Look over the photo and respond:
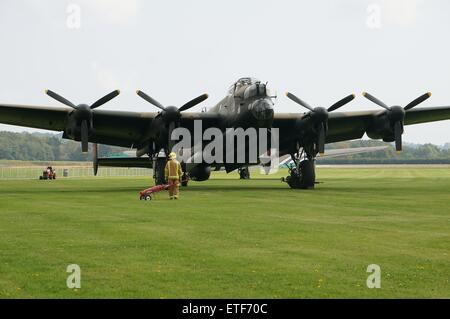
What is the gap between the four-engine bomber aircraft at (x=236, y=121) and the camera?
106 ft

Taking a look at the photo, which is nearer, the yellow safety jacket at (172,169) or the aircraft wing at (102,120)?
the yellow safety jacket at (172,169)

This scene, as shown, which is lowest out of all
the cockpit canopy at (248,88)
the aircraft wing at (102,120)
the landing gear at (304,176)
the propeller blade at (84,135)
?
the landing gear at (304,176)

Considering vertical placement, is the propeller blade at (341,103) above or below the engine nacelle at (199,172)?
above

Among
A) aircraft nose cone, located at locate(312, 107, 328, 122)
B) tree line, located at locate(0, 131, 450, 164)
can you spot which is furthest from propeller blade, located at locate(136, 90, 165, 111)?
tree line, located at locate(0, 131, 450, 164)

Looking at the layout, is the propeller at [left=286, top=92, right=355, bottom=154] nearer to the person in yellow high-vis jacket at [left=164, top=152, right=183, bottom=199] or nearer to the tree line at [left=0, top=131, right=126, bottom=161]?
the person in yellow high-vis jacket at [left=164, top=152, right=183, bottom=199]

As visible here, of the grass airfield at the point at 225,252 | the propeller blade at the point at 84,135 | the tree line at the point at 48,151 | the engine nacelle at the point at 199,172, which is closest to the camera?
the grass airfield at the point at 225,252

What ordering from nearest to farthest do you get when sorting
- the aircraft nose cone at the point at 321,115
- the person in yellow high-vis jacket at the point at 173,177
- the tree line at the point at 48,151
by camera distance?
1. the person in yellow high-vis jacket at the point at 173,177
2. the aircraft nose cone at the point at 321,115
3. the tree line at the point at 48,151

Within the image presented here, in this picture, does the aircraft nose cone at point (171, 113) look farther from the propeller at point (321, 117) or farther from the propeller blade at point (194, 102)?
the propeller at point (321, 117)

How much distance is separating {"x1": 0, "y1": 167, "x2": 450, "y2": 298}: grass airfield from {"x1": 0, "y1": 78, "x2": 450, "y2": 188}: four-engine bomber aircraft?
1293 cm

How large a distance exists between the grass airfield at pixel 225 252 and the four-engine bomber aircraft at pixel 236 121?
12932 mm

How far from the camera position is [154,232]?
47.4ft

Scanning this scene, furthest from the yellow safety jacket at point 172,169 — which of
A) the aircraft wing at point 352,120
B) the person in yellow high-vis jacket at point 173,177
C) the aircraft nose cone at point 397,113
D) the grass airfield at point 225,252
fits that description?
the aircraft nose cone at point 397,113

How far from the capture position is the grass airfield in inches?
340
